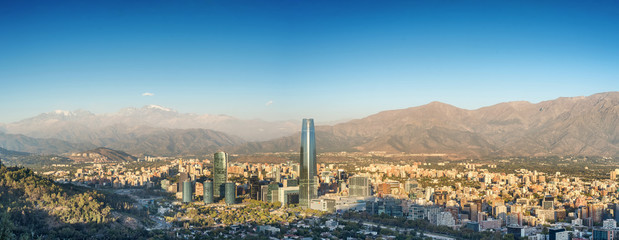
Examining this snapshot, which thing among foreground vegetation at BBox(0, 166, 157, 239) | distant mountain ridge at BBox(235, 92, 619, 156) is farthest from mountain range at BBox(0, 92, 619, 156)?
foreground vegetation at BBox(0, 166, 157, 239)

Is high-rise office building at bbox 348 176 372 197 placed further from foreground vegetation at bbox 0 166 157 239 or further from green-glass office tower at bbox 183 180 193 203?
foreground vegetation at bbox 0 166 157 239

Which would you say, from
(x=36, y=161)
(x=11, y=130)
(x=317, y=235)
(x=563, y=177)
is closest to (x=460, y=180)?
(x=563, y=177)

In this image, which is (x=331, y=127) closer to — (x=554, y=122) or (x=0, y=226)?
(x=554, y=122)

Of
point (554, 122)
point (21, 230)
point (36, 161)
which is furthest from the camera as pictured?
point (554, 122)

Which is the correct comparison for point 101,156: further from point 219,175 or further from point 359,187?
point 359,187

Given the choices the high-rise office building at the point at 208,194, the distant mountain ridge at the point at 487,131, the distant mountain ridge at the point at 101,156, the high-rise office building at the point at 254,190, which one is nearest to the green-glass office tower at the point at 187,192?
the high-rise office building at the point at 208,194

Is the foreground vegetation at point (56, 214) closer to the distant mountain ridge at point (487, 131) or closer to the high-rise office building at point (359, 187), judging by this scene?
the high-rise office building at point (359, 187)
